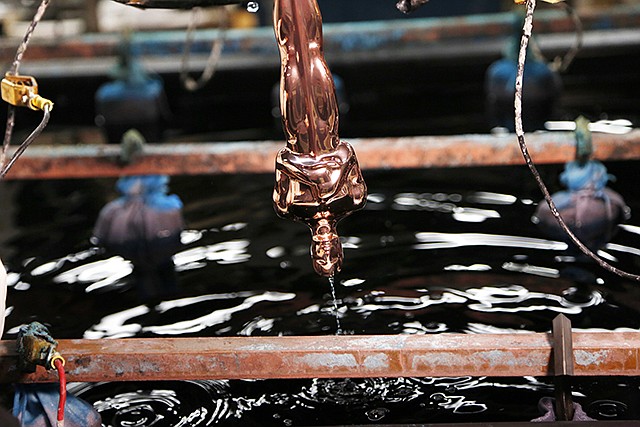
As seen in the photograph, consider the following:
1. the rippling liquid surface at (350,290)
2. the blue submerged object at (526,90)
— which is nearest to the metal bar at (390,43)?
the blue submerged object at (526,90)

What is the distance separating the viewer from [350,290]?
9.18 ft

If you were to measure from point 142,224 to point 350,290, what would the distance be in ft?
2.98

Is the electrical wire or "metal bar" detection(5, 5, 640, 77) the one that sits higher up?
the electrical wire

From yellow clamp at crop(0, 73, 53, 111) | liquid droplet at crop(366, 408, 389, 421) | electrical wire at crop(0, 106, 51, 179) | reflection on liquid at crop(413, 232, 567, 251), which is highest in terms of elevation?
yellow clamp at crop(0, 73, 53, 111)

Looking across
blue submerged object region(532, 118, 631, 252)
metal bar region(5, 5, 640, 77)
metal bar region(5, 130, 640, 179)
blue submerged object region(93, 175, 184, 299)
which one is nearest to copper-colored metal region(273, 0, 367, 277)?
metal bar region(5, 130, 640, 179)

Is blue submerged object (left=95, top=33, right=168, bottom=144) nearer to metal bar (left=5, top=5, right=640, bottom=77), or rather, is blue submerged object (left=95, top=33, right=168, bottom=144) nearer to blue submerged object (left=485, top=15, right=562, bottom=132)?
metal bar (left=5, top=5, right=640, bottom=77)

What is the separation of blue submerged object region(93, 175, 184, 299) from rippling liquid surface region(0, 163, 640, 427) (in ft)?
0.24

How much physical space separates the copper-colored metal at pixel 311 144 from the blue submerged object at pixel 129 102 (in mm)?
3389

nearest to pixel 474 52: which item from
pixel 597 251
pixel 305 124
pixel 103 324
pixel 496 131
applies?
pixel 496 131

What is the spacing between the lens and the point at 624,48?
5.09 metres

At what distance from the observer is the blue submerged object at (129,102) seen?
472cm

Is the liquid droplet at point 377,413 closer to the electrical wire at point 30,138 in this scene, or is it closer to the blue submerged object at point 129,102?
the electrical wire at point 30,138

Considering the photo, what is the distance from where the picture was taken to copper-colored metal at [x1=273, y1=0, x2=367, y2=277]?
140 cm

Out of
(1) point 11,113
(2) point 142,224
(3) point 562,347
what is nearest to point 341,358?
(3) point 562,347
